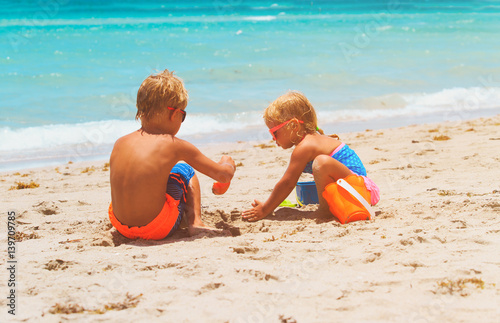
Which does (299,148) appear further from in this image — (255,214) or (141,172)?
(141,172)

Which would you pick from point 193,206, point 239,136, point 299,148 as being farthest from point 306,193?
point 239,136

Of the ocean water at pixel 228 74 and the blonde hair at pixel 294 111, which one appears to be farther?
the ocean water at pixel 228 74

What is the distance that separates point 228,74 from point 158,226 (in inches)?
394

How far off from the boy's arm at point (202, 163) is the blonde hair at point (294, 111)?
0.60 meters

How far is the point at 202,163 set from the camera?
3229 millimetres

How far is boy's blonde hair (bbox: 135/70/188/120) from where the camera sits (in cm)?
318

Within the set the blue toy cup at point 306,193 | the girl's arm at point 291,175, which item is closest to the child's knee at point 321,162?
the girl's arm at point 291,175

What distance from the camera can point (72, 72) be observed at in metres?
12.9

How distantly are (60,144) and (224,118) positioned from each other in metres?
2.85

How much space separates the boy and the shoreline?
3.77 meters

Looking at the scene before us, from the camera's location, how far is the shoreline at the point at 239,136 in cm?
685

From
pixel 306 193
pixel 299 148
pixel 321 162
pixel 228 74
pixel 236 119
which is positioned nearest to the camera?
pixel 321 162

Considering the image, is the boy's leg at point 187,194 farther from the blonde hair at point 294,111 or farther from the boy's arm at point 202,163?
the blonde hair at point 294,111

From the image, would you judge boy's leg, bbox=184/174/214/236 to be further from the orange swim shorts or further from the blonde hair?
the blonde hair
